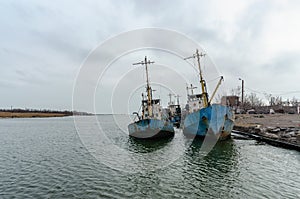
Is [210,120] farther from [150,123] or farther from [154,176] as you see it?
[154,176]

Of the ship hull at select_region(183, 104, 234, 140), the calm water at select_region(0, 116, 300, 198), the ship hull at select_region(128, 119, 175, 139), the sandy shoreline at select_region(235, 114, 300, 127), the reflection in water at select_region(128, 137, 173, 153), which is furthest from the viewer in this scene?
the sandy shoreline at select_region(235, 114, 300, 127)

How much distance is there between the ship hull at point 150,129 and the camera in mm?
27927

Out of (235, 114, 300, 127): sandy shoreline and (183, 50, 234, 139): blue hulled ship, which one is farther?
(235, 114, 300, 127): sandy shoreline

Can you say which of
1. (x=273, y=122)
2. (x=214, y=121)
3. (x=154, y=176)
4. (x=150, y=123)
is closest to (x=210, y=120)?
(x=214, y=121)

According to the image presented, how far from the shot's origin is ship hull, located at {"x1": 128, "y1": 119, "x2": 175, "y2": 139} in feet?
91.6

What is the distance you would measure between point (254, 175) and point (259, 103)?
107132 mm

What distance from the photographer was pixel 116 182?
37.9 feet

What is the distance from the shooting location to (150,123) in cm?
2755

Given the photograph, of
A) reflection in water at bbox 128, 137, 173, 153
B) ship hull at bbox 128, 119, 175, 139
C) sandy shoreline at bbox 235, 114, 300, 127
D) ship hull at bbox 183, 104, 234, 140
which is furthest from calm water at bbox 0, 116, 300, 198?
sandy shoreline at bbox 235, 114, 300, 127

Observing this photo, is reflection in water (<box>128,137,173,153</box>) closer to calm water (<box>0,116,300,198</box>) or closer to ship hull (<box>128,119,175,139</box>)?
ship hull (<box>128,119,175,139</box>)

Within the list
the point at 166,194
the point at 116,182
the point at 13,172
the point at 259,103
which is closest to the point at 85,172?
the point at 116,182

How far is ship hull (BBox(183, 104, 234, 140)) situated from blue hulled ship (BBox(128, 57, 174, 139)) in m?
4.88

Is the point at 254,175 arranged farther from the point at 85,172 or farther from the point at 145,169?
the point at 85,172

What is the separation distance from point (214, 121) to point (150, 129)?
8756 mm
